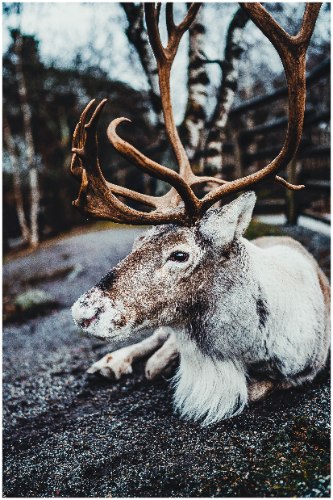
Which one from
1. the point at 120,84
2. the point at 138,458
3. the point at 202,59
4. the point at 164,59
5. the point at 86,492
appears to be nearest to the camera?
the point at 86,492

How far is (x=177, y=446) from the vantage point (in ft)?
7.50

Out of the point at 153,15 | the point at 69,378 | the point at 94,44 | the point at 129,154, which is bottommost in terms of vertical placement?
the point at 69,378

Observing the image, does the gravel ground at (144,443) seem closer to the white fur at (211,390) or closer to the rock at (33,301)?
the white fur at (211,390)

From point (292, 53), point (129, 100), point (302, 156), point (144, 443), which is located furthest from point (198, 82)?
point (129, 100)

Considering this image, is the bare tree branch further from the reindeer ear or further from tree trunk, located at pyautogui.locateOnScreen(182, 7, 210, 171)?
the reindeer ear

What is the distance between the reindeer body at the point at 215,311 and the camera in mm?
2330

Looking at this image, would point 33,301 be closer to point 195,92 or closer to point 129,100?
point 195,92

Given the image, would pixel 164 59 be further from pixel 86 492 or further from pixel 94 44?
pixel 94 44

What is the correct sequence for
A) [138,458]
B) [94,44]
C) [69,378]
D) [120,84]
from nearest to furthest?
[138,458]
[69,378]
[94,44]
[120,84]

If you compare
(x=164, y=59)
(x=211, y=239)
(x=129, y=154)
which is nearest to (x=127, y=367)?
(x=211, y=239)

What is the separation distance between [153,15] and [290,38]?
0.95m

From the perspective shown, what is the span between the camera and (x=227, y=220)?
2.42 meters

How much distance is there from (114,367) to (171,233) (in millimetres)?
1277

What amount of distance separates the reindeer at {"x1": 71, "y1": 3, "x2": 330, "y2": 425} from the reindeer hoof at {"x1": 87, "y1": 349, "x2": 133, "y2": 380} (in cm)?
63
